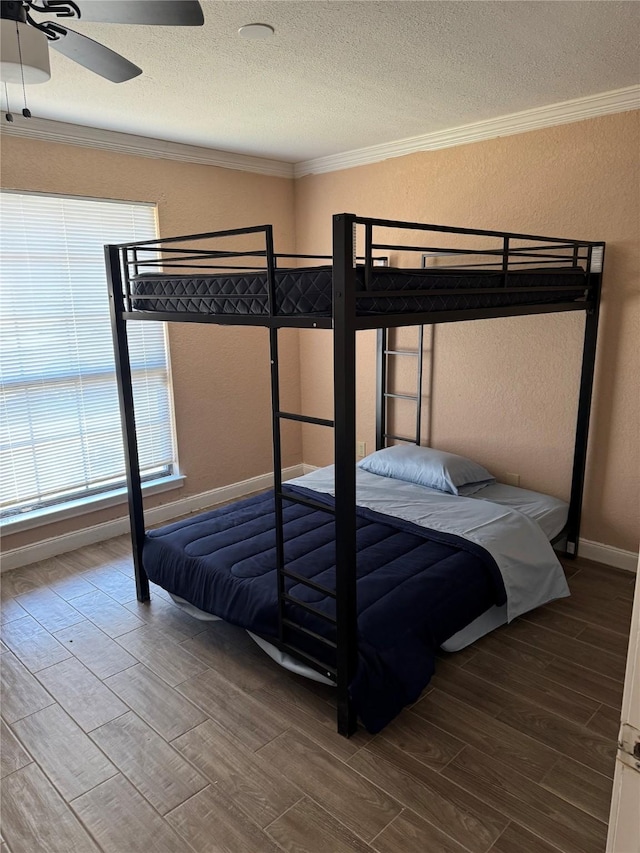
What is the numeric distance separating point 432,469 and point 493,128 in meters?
2.06

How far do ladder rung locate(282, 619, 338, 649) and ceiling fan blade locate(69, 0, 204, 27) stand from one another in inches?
82.2

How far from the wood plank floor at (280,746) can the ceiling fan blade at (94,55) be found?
2357 millimetres

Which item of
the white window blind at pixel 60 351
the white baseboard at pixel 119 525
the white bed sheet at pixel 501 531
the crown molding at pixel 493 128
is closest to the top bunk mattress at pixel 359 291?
the crown molding at pixel 493 128

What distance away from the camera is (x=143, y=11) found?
1.58 meters

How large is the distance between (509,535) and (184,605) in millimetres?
1691

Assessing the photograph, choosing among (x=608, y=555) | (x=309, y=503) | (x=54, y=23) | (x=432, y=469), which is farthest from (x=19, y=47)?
(x=608, y=555)

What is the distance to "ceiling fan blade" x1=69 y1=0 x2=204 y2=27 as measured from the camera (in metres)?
1.54

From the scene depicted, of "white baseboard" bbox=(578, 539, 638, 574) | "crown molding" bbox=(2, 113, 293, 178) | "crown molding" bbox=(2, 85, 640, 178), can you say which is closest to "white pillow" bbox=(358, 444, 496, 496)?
"white baseboard" bbox=(578, 539, 638, 574)

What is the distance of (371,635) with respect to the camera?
7.34 feet

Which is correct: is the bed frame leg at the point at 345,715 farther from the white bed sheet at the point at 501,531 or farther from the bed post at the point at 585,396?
→ the bed post at the point at 585,396

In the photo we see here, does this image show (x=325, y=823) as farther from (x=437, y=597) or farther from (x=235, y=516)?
(x=235, y=516)

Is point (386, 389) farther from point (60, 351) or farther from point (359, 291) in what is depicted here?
point (359, 291)

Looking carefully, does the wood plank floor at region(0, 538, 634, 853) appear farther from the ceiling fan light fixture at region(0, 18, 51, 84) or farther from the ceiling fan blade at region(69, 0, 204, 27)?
the ceiling fan blade at region(69, 0, 204, 27)

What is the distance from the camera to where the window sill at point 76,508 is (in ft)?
11.6
